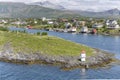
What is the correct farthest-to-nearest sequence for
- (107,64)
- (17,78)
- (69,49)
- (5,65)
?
(69,49) < (107,64) < (5,65) < (17,78)

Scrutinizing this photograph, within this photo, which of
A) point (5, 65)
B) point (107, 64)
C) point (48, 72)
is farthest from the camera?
point (107, 64)

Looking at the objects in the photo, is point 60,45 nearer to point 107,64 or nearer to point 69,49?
point 69,49

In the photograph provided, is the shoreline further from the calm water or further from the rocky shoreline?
the calm water

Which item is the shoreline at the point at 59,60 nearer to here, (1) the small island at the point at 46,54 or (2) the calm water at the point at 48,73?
(1) the small island at the point at 46,54

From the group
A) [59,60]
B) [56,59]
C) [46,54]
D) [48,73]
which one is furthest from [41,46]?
[48,73]

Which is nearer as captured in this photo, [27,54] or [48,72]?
[48,72]

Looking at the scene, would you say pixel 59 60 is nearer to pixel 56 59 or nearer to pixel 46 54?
pixel 56 59

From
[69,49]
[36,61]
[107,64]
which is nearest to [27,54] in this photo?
[36,61]

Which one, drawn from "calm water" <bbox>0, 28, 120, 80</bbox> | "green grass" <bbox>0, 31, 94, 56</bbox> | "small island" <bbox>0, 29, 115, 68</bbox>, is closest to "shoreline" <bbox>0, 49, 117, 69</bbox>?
"small island" <bbox>0, 29, 115, 68</bbox>
